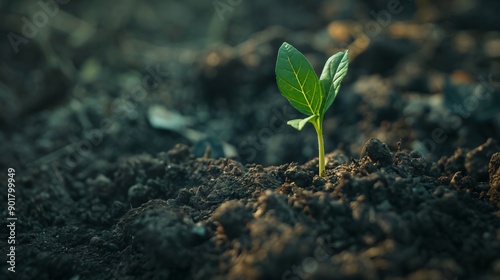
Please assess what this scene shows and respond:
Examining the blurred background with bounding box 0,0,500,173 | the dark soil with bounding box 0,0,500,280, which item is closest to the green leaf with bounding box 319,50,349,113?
the dark soil with bounding box 0,0,500,280

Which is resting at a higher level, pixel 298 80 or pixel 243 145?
pixel 298 80

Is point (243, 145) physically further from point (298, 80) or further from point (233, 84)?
point (298, 80)

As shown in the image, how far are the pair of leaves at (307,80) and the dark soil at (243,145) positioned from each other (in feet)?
0.82

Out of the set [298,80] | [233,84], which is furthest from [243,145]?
[298,80]

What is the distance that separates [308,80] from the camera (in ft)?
5.23

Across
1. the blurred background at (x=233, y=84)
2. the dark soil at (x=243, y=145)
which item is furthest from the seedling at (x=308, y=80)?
the blurred background at (x=233, y=84)

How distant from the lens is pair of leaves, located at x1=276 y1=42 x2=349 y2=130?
1.57 meters

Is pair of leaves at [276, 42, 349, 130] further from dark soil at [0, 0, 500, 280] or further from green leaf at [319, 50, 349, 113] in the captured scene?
dark soil at [0, 0, 500, 280]

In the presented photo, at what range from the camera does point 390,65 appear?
3088mm

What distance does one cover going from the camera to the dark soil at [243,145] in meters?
1.29

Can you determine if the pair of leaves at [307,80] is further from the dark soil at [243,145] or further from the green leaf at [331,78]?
the dark soil at [243,145]

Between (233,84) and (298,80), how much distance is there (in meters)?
1.39

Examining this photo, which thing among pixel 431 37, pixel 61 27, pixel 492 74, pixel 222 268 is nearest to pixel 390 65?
pixel 431 37

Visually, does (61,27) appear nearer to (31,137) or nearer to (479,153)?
(31,137)
